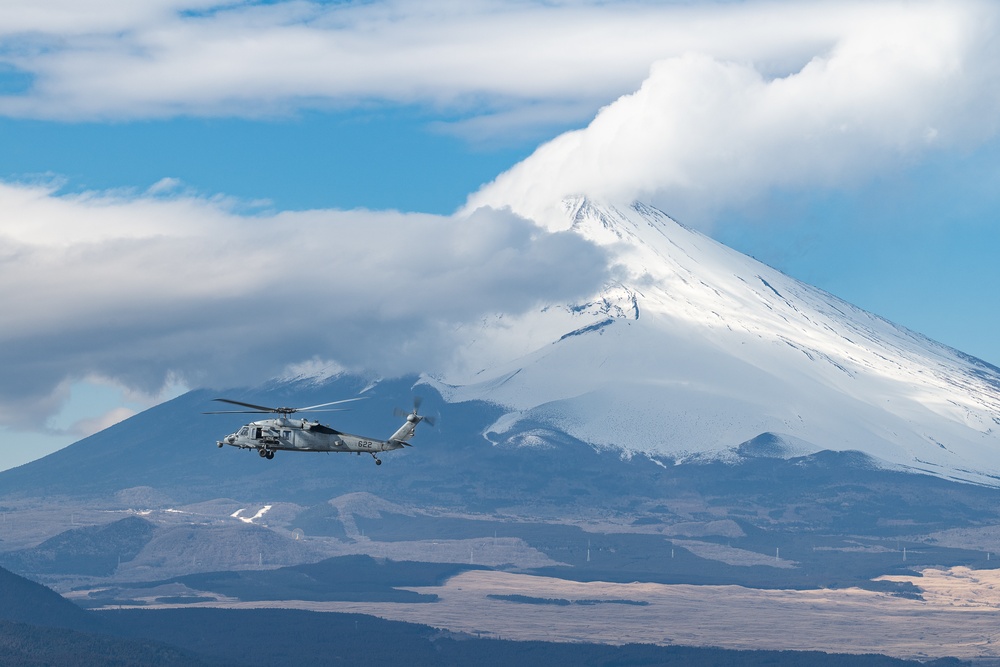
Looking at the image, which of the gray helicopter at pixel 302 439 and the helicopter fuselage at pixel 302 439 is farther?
the helicopter fuselage at pixel 302 439

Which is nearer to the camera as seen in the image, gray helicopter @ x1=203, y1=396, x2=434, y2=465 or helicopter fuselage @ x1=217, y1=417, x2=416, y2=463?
gray helicopter @ x1=203, y1=396, x2=434, y2=465

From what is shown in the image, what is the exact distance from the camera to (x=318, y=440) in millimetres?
109000

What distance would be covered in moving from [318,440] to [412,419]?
21.6 ft

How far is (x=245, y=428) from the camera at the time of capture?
111000mm

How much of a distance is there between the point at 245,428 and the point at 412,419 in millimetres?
11957

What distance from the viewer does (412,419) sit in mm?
108000

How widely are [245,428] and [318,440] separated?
18.4ft
